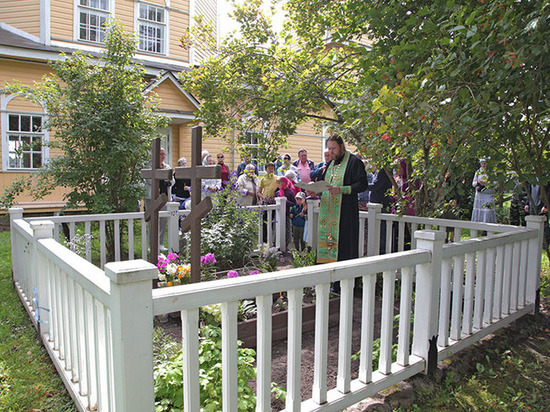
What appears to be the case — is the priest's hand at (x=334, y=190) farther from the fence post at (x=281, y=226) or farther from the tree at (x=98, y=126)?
the tree at (x=98, y=126)

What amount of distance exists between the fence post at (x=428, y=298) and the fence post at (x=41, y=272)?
2.73 metres

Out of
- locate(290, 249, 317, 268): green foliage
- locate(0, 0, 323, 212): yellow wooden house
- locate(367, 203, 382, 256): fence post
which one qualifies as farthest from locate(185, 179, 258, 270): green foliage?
locate(0, 0, 323, 212): yellow wooden house

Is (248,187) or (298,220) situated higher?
(248,187)

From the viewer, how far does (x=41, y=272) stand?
3225mm

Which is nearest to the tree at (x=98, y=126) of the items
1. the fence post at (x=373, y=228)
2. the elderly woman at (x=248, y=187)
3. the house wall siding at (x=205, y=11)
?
the elderly woman at (x=248, y=187)

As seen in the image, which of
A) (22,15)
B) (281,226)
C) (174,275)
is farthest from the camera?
(22,15)

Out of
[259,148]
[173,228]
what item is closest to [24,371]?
[173,228]

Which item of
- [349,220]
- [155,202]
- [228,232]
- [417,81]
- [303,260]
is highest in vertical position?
[417,81]

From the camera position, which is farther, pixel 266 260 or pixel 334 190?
pixel 266 260

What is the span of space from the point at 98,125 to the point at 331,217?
3.60 metres

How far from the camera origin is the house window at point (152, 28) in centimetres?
1350

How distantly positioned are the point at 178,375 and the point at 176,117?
1116 cm

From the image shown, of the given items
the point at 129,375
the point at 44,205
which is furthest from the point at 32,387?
the point at 44,205

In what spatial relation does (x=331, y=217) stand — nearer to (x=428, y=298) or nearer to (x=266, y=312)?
(x=428, y=298)
